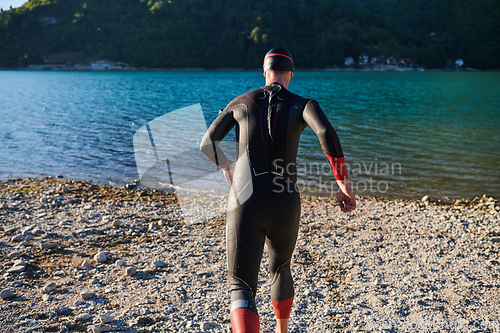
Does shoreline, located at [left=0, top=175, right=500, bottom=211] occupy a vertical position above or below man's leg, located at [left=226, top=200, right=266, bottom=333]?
below

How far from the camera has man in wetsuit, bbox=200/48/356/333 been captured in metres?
3.10

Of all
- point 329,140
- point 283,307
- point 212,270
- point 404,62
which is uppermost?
point 404,62

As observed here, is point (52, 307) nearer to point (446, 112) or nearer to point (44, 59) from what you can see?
point (446, 112)

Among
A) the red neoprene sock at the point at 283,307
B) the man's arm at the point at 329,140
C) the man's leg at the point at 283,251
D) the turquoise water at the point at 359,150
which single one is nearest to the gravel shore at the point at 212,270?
the red neoprene sock at the point at 283,307

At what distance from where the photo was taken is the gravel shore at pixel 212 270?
172 inches

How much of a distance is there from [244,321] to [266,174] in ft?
4.17

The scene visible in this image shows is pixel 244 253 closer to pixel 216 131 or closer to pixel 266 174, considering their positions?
pixel 266 174

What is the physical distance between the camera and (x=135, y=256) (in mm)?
6070

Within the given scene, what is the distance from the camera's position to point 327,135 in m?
3.04

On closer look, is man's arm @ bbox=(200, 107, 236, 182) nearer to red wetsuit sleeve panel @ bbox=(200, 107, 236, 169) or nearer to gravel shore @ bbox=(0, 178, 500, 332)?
red wetsuit sleeve panel @ bbox=(200, 107, 236, 169)

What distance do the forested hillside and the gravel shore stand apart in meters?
160

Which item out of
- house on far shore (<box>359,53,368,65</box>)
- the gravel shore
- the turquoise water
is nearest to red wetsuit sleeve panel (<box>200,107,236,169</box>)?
the gravel shore

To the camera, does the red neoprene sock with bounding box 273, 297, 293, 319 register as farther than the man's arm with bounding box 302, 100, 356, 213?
Yes

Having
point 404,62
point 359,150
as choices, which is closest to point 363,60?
point 404,62
